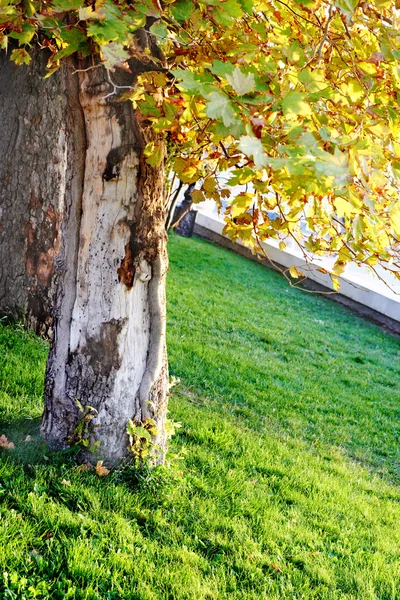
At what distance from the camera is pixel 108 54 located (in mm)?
2391

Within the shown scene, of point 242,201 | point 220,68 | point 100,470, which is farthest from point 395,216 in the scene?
point 100,470

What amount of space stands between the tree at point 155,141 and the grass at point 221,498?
1.26ft

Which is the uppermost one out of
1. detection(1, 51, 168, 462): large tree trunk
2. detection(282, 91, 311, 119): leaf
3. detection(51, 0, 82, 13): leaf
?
detection(51, 0, 82, 13): leaf

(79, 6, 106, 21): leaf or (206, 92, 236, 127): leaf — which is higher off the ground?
(79, 6, 106, 21): leaf

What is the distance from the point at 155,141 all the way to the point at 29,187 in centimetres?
256

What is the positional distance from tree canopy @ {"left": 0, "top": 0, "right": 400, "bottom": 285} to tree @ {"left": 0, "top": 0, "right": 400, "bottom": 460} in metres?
0.01

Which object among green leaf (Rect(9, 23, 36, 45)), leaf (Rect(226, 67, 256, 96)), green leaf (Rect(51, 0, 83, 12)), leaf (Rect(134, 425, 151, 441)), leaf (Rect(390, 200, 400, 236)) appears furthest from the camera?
leaf (Rect(134, 425, 151, 441))

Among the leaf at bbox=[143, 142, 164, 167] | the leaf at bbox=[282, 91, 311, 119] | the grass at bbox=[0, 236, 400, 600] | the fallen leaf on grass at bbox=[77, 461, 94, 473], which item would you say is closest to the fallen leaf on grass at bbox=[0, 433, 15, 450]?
the grass at bbox=[0, 236, 400, 600]

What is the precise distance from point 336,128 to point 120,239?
1.32 meters

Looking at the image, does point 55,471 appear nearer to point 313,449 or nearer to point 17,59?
point 17,59

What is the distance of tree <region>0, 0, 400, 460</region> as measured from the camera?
248 cm

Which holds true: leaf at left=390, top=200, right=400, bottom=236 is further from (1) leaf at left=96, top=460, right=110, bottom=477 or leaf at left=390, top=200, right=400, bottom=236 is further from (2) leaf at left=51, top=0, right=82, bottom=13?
(1) leaf at left=96, top=460, right=110, bottom=477

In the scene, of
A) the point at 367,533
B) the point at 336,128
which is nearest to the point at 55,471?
the point at 367,533

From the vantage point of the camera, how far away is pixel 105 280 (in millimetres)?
3459
